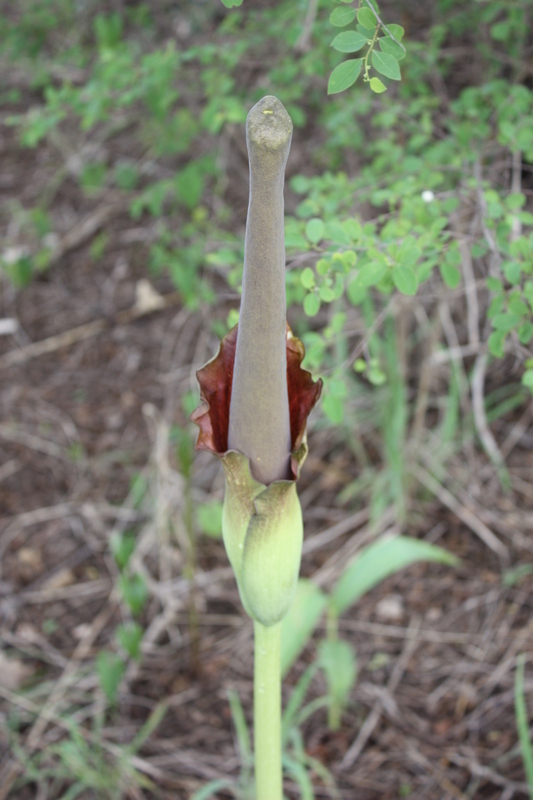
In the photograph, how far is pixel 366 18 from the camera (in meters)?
0.83

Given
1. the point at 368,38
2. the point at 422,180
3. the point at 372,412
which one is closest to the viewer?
the point at 368,38

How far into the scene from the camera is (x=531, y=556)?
1985 mm

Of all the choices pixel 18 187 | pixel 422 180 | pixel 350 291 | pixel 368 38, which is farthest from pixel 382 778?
pixel 18 187

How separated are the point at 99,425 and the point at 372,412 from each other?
92cm

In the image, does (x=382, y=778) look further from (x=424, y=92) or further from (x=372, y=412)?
(x=424, y=92)

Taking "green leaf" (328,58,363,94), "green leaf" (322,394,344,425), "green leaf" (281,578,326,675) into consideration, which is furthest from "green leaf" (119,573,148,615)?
"green leaf" (328,58,363,94)

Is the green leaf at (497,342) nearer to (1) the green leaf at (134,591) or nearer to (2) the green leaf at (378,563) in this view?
(2) the green leaf at (378,563)

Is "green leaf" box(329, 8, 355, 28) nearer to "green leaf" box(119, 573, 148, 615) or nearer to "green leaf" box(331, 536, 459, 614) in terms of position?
"green leaf" box(331, 536, 459, 614)

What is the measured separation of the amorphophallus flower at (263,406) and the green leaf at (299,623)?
57 cm

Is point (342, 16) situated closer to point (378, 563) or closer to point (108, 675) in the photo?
point (378, 563)

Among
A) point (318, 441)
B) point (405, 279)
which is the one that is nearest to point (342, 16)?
point (405, 279)

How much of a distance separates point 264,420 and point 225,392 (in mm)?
122

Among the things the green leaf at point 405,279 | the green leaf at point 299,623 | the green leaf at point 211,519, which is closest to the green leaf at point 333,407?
the green leaf at point 405,279

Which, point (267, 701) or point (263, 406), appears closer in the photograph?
point (263, 406)
